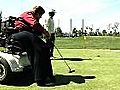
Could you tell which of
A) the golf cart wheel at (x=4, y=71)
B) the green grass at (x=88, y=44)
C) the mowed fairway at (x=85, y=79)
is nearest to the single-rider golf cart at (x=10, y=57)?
the golf cart wheel at (x=4, y=71)

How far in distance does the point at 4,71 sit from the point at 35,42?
3.21 ft

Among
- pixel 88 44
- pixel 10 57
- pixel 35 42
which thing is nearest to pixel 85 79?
pixel 35 42

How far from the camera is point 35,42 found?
371 inches

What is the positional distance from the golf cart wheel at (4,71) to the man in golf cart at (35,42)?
573mm

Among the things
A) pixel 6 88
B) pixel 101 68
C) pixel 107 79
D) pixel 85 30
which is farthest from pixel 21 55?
pixel 85 30

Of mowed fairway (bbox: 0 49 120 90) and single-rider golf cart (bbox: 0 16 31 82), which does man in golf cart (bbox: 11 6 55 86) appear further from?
mowed fairway (bbox: 0 49 120 90)

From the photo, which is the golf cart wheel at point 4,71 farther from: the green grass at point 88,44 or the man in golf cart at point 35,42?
the green grass at point 88,44

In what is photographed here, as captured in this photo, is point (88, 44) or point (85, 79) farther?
point (88, 44)

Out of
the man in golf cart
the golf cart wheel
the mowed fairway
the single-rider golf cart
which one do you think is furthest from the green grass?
the golf cart wheel

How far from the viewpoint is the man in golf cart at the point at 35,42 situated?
942cm

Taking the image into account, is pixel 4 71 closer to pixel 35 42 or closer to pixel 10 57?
pixel 10 57

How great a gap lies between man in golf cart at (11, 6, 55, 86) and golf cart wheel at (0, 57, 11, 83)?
0.57 metres

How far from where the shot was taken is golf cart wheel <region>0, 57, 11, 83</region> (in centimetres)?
936

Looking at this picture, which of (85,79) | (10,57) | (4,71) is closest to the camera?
(4,71)
